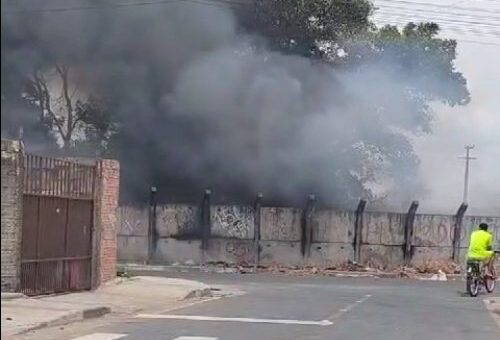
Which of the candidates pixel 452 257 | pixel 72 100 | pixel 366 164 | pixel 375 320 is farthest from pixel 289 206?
pixel 375 320

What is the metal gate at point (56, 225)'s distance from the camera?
575 inches

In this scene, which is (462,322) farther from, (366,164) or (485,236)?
(366,164)

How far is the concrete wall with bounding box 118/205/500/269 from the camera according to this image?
94.4 feet

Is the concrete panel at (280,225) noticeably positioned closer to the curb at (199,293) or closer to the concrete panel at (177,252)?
the concrete panel at (177,252)

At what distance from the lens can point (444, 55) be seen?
30.3 meters

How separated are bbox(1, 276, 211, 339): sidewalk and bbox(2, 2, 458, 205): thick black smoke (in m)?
6.59

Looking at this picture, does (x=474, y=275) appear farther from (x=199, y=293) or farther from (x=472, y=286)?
(x=199, y=293)

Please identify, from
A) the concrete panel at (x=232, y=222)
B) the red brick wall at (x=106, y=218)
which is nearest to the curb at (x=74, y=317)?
the red brick wall at (x=106, y=218)

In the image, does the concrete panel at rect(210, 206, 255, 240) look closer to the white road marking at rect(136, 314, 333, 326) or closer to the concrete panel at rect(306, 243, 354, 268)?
the concrete panel at rect(306, 243, 354, 268)

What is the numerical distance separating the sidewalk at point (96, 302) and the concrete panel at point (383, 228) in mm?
9809

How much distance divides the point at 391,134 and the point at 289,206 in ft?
14.8

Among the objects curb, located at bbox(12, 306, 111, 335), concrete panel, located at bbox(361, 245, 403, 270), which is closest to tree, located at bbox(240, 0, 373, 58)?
concrete panel, located at bbox(361, 245, 403, 270)

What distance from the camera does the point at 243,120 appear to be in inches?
1111

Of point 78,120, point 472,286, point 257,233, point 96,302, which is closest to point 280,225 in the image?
point 257,233
